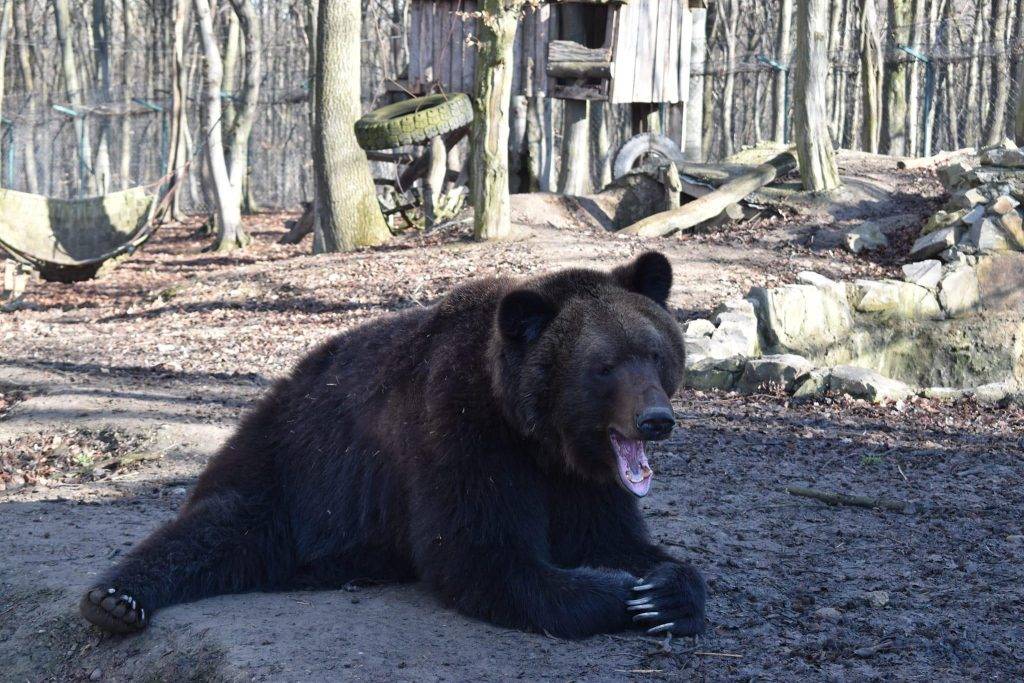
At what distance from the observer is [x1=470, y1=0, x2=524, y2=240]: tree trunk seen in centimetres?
1329

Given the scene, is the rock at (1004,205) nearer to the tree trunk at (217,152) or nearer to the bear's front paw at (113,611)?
the bear's front paw at (113,611)

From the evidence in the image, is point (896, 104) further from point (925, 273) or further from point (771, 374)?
point (771, 374)

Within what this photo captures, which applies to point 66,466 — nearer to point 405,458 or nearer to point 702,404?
point 405,458

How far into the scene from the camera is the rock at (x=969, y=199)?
44.1ft

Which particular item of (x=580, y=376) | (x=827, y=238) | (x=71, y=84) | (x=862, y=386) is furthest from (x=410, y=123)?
(x=71, y=84)

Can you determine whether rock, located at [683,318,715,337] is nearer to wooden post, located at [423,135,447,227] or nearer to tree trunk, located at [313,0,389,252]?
tree trunk, located at [313,0,389,252]

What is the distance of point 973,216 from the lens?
1295cm

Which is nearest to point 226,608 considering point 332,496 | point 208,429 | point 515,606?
point 332,496

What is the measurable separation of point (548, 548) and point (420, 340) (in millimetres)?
1088

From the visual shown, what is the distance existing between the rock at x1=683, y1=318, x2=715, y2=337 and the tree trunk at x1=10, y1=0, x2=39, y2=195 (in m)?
22.4

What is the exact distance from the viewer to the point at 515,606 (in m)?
4.13

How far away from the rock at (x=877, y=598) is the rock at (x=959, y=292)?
7717 mm

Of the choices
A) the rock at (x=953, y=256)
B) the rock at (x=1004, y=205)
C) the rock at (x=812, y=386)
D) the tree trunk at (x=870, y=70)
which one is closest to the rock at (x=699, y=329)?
the rock at (x=812, y=386)

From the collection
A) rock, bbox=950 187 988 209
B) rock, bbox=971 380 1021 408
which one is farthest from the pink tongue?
rock, bbox=950 187 988 209
